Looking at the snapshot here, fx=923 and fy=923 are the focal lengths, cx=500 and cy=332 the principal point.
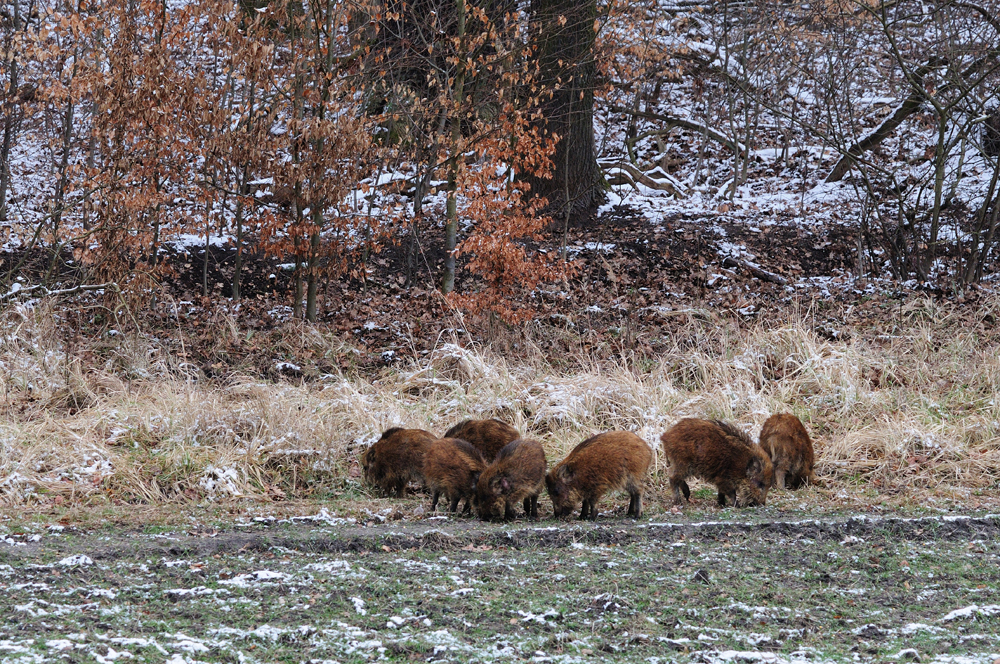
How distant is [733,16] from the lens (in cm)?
2267

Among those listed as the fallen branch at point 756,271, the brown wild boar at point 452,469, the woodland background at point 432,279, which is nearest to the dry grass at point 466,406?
the woodland background at point 432,279

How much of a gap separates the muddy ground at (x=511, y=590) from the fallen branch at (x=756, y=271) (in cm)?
885

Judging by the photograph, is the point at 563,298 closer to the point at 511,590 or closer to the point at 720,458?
the point at 720,458

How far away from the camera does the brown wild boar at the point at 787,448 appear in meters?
7.52

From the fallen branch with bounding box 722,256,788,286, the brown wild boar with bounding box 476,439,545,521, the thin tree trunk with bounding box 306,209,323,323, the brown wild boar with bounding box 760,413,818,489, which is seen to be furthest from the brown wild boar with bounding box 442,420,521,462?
the fallen branch with bounding box 722,256,788,286

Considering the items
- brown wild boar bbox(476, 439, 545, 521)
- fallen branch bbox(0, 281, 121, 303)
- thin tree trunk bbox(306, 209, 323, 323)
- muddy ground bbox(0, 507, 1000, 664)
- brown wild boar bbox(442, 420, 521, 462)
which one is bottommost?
muddy ground bbox(0, 507, 1000, 664)

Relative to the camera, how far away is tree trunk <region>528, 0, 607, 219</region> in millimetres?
15102

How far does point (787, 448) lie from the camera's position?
24.7 ft

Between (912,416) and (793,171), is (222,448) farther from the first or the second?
(793,171)

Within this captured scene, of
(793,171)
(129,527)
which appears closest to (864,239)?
(793,171)

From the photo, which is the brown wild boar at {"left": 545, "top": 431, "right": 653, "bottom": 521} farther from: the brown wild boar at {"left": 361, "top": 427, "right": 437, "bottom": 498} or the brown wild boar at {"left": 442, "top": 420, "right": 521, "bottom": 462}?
the brown wild boar at {"left": 361, "top": 427, "right": 437, "bottom": 498}

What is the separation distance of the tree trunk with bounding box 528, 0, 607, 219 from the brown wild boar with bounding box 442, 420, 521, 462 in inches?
312

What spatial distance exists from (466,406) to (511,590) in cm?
453

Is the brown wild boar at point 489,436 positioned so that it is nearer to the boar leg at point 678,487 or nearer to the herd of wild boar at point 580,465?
the herd of wild boar at point 580,465
